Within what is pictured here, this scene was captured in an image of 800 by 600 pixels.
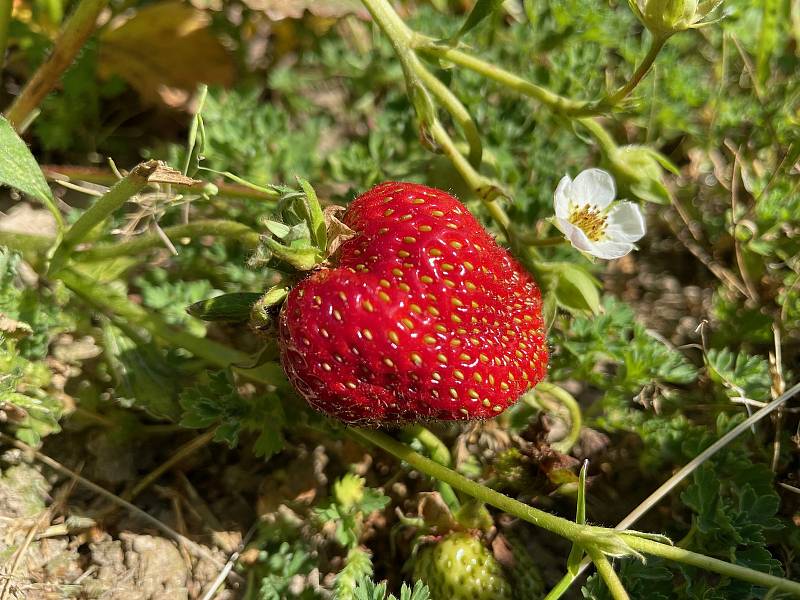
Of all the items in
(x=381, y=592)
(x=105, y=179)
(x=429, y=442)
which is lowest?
(x=381, y=592)

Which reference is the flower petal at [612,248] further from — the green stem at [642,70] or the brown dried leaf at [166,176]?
the brown dried leaf at [166,176]

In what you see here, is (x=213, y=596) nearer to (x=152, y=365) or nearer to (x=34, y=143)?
(x=152, y=365)

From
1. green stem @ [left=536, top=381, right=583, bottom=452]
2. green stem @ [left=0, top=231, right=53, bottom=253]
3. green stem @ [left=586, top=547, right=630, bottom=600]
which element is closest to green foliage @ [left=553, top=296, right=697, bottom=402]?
green stem @ [left=536, top=381, right=583, bottom=452]

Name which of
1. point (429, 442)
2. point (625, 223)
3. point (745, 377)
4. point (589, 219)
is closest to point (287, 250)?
point (429, 442)

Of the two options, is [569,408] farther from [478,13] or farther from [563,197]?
[478,13]

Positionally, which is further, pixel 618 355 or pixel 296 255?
pixel 618 355

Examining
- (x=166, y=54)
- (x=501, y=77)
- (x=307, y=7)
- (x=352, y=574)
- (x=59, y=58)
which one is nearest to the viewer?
(x=352, y=574)
